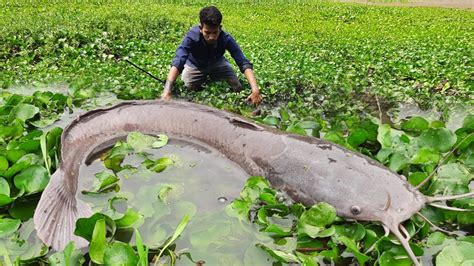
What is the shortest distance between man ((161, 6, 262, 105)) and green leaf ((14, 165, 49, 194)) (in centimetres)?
209

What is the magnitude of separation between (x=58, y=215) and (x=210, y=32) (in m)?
3.13

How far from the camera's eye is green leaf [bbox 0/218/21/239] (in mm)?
2775

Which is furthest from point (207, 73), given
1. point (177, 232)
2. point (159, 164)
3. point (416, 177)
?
point (177, 232)

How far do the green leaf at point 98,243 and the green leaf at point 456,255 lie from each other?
67.1 inches

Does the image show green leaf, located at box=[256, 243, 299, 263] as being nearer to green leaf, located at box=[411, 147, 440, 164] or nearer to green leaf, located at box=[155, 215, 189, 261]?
green leaf, located at box=[155, 215, 189, 261]

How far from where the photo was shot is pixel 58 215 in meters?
2.79

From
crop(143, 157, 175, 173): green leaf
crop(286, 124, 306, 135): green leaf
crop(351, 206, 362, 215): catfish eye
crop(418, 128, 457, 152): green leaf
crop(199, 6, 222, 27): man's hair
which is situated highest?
crop(199, 6, 222, 27): man's hair

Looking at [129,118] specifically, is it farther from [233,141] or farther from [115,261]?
[115,261]

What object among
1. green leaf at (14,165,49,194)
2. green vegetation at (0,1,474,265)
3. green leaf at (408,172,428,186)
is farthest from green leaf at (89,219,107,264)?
green leaf at (408,172,428,186)

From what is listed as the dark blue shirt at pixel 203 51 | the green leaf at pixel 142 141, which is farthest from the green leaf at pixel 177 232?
the dark blue shirt at pixel 203 51

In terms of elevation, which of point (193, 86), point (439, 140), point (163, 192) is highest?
point (439, 140)

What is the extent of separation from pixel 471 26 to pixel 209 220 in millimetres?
9826

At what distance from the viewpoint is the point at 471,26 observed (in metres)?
10.7

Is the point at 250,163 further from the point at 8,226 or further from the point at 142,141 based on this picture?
the point at 8,226
